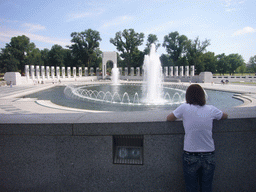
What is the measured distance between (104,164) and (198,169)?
1.11 metres

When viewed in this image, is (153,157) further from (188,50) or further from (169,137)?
(188,50)

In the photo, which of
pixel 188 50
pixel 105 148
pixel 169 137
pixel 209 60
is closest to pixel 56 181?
pixel 105 148

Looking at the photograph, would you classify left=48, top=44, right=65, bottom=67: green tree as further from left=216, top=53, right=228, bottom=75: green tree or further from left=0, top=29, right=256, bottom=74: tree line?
left=216, top=53, right=228, bottom=75: green tree

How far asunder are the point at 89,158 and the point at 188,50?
210 feet

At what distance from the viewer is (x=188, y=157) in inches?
80.7

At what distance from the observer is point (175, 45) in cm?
6825

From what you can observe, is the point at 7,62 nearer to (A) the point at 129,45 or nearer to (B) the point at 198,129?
(A) the point at 129,45

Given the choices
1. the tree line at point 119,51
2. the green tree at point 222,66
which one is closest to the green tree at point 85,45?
the tree line at point 119,51

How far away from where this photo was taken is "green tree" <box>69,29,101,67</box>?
65938 mm

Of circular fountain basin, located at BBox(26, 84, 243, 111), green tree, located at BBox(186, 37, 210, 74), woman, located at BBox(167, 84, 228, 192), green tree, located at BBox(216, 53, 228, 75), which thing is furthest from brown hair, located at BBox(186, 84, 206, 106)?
green tree, located at BBox(216, 53, 228, 75)

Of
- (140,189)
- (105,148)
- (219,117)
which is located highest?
(219,117)

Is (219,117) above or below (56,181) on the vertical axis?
above

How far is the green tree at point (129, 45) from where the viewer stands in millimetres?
67562

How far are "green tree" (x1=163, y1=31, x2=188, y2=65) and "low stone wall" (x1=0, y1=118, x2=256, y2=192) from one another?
223 feet
